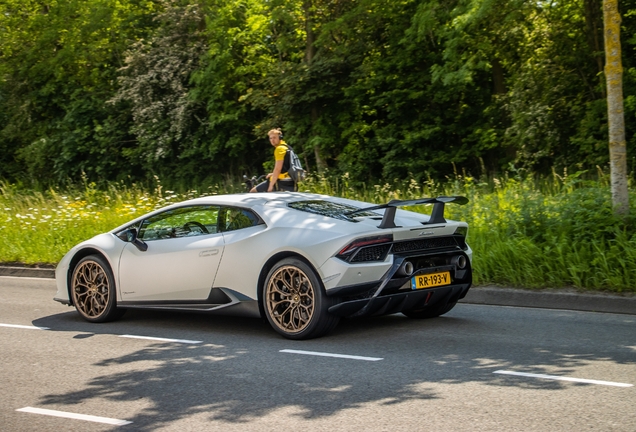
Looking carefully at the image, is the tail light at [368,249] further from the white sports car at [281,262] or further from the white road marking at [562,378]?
the white road marking at [562,378]

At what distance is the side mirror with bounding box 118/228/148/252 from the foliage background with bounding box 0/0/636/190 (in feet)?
37.5

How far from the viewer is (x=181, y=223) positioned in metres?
9.02

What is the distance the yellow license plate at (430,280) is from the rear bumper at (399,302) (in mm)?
46

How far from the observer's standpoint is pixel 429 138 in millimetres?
26578

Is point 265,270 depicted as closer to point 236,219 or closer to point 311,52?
point 236,219

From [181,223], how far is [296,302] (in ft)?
6.12

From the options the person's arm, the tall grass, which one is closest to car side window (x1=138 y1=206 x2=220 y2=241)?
the tall grass

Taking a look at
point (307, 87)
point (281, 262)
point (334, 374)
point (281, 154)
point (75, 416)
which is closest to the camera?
point (75, 416)

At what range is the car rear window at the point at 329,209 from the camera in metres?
8.22

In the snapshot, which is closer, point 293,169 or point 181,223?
point 181,223

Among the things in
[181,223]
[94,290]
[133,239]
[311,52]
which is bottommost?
[94,290]

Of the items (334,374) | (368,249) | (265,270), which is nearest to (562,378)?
(334,374)

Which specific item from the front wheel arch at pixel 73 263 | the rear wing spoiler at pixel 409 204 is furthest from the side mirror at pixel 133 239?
the rear wing spoiler at pixel 409 204

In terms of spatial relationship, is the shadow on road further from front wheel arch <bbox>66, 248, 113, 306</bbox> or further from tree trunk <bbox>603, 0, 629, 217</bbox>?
tree trunk <bbox>603, 0, 629, 217</bbox>
